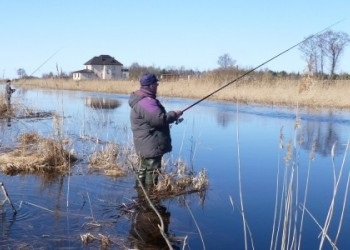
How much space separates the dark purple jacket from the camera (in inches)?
219

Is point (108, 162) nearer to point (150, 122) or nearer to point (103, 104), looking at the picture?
point (150, 122)

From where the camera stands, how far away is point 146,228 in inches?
186

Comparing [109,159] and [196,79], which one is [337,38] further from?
[109,159]

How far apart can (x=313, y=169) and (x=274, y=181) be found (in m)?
1.32

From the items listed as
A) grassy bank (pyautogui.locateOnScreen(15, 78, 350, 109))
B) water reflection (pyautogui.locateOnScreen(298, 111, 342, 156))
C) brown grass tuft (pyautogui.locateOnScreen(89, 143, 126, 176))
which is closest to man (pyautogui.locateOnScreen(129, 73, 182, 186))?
brown grass tuft (pyautogui.locateOnScreen(89, 143, 126, 176))

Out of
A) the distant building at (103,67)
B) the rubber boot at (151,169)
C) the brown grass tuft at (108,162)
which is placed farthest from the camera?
the distant building at (103,67)

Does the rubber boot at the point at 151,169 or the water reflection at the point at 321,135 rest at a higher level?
the rubber boot at the point at 151,169

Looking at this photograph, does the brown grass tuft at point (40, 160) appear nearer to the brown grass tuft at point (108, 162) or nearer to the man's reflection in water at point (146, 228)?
the brown grass tuft at point (108, 162)

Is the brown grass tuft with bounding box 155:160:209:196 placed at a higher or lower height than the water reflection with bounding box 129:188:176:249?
higher

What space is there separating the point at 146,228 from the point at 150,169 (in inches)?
52.9

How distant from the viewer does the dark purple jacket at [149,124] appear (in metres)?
5.55

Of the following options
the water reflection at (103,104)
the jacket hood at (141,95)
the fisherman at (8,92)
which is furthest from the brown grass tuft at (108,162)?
the water reflection at (103,104)

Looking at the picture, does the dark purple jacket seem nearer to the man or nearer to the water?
the man

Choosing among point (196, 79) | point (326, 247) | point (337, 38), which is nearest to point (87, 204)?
point (326, 247)
